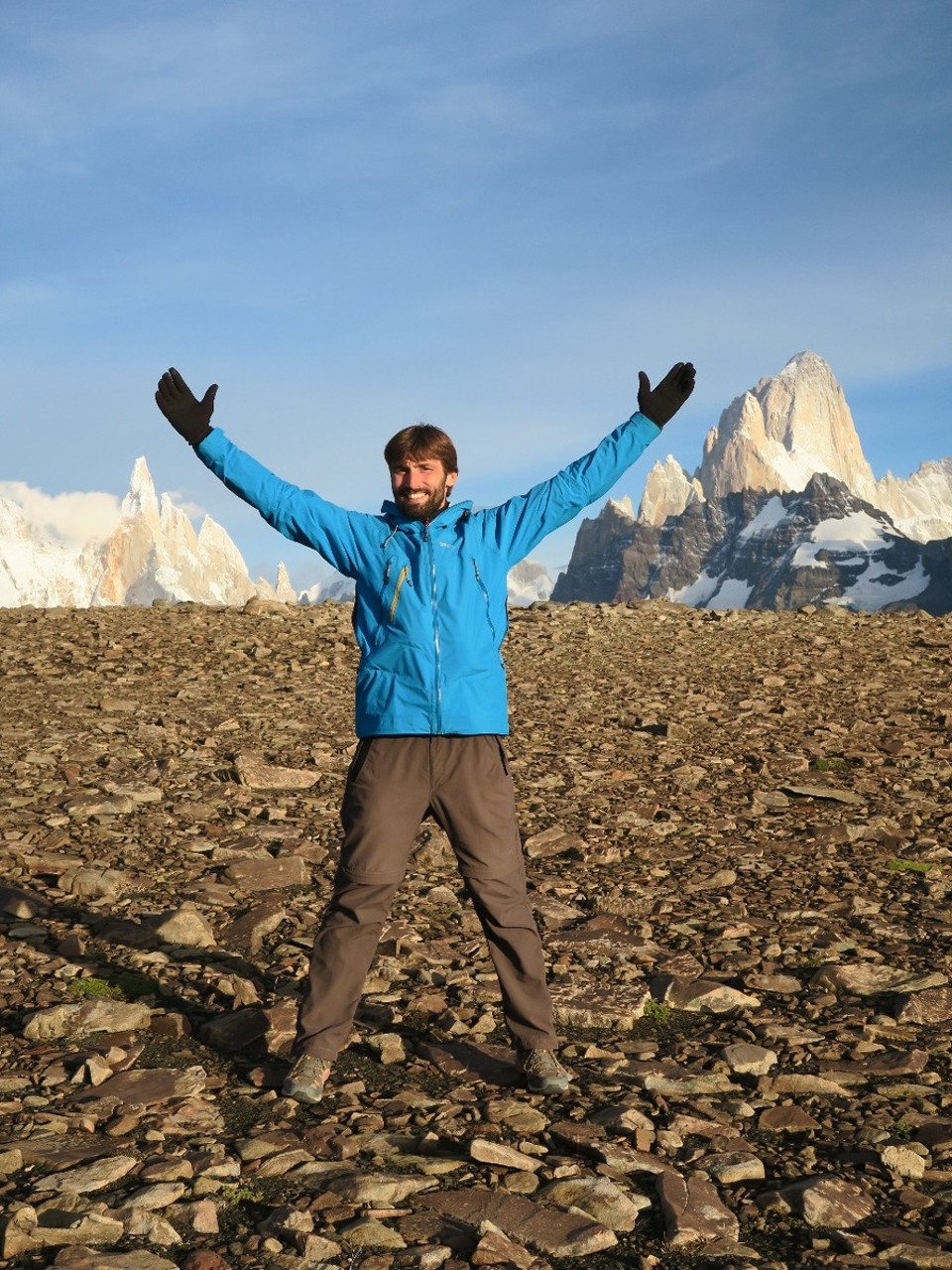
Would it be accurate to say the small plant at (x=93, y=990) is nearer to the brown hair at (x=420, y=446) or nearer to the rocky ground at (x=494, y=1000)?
the rocky ground at (x=494, y=1000)

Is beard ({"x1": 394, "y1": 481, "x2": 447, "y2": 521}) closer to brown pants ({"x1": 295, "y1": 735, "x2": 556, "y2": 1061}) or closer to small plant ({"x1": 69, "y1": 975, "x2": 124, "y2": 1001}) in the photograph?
brown pants ({"x1": 295, "y1": 735, "x2": 556, "y2": 1061})

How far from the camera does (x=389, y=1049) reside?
237 inches

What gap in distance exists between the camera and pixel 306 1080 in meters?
5.41

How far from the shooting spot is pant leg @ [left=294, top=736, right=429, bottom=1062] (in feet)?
18.4

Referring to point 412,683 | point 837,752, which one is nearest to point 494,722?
point 412,683

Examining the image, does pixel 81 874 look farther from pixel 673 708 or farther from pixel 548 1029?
pixel 673 708

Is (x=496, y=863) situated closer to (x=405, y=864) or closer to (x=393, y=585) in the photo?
(x=405, y=864)

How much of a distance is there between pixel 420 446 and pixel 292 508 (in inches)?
26.8

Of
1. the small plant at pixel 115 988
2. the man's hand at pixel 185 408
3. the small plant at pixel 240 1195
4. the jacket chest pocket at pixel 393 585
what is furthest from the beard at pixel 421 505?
the small plant at pixel 115 988

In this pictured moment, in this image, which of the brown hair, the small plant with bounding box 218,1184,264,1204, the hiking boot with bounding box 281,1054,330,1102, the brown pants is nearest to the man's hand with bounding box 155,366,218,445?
the brown hair

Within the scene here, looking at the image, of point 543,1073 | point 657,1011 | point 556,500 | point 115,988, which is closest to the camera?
point 543,1073

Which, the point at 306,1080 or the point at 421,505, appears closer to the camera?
the point at 306,1080

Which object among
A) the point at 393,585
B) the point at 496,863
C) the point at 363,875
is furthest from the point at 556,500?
the point at 363,875

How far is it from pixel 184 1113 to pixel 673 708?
10397 millimetres
